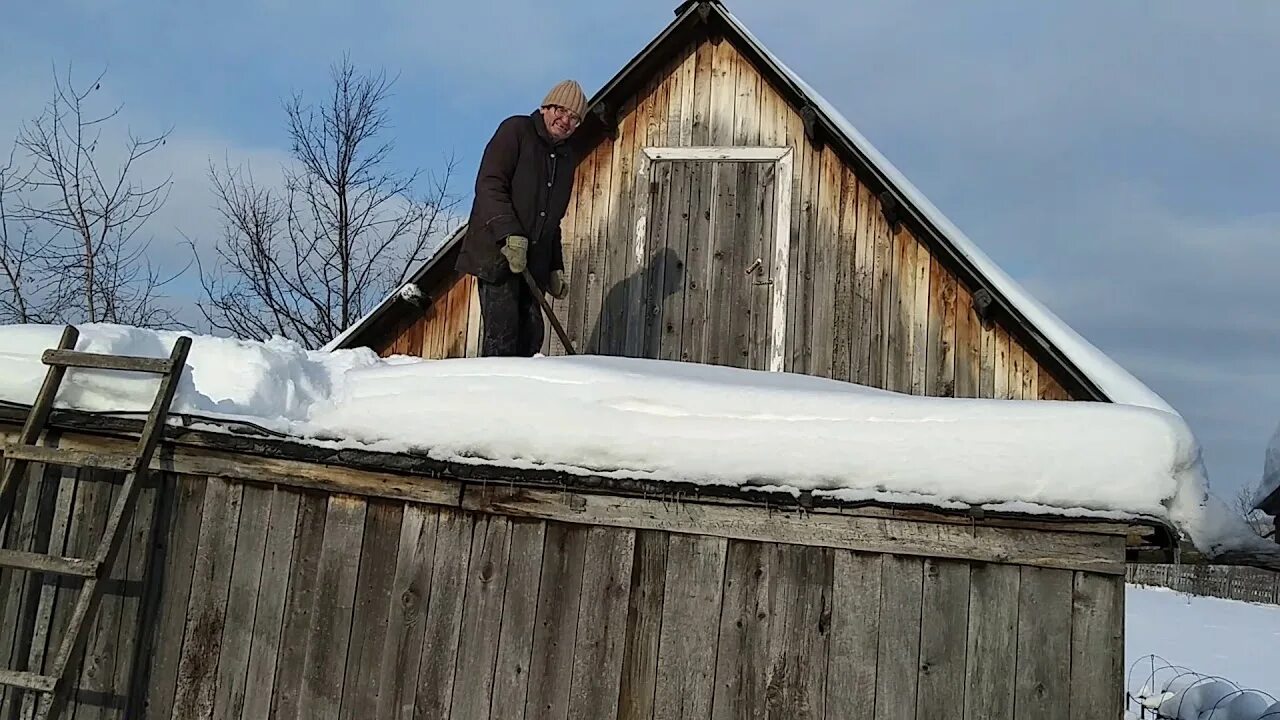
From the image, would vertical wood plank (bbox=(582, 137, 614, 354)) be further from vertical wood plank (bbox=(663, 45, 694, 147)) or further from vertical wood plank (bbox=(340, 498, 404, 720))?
vertical wood plank (bbox=(340, 498, 404, 720))

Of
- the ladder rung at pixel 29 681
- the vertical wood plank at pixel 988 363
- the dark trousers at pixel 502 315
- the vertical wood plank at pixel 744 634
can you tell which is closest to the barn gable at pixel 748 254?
the vertical wood plank at pixel 988 363

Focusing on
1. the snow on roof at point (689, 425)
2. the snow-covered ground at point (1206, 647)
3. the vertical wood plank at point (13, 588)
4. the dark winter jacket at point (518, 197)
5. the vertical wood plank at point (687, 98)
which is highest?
the vertical wood plank at point (687, 98)

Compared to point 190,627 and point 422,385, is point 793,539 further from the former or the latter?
point 190,627

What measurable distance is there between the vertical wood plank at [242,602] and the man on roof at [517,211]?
1.87m

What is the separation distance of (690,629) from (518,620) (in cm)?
73

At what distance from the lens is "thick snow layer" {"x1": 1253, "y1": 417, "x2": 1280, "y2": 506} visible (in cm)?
758

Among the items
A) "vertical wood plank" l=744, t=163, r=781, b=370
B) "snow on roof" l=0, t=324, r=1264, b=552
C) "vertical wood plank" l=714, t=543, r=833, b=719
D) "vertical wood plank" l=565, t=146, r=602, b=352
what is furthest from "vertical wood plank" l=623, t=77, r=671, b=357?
"vertical wood plank" l=714, t=543, r=833, b=719

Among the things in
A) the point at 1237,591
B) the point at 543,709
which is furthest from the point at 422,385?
the point at 1237,591

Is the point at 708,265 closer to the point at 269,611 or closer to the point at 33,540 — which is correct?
the point at 269,611

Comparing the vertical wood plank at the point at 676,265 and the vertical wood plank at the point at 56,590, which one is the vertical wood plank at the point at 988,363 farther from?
the vertical wood plank at the point at 56,590

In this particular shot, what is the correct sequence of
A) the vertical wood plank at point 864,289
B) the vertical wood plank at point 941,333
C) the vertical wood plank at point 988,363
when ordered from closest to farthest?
1. the vertical wood plank at point 988,363
2. the vertical wood plank at point 941,333
3. the vertical wood plank at point 864,289

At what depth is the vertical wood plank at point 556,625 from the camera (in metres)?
4.20

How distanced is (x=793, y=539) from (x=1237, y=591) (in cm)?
3240

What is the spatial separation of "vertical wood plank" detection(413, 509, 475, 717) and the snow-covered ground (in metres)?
9.68
